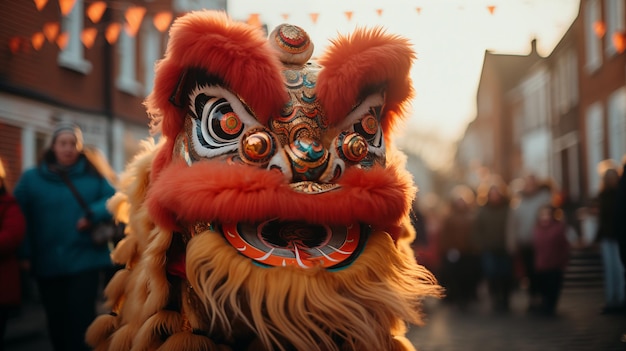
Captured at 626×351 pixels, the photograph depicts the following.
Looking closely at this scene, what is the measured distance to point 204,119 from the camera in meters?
3.40

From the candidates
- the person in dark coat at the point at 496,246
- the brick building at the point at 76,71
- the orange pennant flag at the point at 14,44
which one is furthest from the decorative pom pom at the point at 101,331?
the person in dark coat at the point at 496,246

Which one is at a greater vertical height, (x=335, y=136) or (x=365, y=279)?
(x=335, y=136)

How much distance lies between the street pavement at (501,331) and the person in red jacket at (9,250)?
2521mm

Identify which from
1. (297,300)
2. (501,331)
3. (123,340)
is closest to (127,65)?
(501,331)

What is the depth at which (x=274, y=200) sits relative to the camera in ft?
10.1

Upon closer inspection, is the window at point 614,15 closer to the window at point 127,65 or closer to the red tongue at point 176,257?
the window at point 127,65

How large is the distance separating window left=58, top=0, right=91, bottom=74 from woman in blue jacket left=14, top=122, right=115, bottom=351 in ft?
27.0

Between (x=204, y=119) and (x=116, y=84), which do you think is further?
(x=116, y=84)

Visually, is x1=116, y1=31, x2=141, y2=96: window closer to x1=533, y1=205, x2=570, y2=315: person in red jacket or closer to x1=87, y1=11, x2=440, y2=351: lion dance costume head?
x1=533, y1=205, x2=570, y2=315: person in red jacket

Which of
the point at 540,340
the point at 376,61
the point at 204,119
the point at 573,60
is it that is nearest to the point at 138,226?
the point at 204,119

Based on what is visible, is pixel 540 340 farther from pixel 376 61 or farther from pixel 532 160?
pixel 532 160

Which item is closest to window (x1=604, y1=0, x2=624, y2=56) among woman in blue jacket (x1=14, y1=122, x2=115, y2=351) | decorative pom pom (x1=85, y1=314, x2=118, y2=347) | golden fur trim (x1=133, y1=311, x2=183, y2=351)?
woman in blue jacket (x1=14, y1=122, x2=115, y2=351)

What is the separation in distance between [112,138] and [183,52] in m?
14.2

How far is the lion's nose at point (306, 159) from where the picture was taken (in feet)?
10.7
